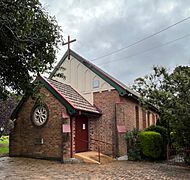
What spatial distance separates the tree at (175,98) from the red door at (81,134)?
16.8 feet

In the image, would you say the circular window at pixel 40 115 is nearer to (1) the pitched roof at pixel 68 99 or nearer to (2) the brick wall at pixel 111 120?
(1) the pitched roof at pixel 68 99

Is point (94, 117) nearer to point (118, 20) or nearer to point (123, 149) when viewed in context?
point (123, 149)

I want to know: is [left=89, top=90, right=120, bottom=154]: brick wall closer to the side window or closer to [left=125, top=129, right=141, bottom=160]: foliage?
the side window

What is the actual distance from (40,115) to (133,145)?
6.45m

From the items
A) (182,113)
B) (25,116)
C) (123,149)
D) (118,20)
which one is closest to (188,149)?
(182,113)

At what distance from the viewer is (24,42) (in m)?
7.77

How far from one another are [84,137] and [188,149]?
7.07 metres

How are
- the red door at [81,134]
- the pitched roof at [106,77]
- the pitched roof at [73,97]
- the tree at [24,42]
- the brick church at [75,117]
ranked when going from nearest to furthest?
the tree at [24,42], the brick church at [75,117], the pitched roof at [73,97], the red door at [81,134], the pitched roof at [106,77]

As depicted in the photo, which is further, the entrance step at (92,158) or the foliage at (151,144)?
the foliage at (151,144)

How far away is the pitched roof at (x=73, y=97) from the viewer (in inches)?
680

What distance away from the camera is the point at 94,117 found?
19.2 m

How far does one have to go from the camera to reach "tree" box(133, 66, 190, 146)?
13.3m

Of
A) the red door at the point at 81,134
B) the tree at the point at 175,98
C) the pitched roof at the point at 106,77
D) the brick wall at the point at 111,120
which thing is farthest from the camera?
the pitched roof at the point at 106,77

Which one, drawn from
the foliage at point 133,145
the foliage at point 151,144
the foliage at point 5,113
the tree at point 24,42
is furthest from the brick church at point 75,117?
the tree at point 24,42
